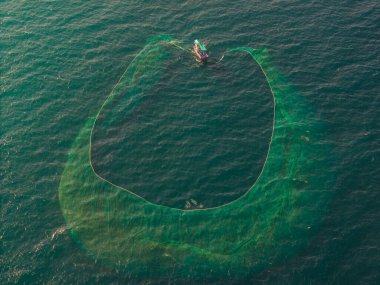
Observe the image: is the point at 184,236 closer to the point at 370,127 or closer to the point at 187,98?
the point at 187,98

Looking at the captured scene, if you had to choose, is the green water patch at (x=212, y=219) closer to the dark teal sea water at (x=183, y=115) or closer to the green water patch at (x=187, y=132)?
the dark teal sea water at (x=183, y=115)

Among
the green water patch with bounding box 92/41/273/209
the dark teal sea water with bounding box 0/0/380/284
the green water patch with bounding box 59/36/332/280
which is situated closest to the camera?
the green water patch with bounding box 59/36/332/280

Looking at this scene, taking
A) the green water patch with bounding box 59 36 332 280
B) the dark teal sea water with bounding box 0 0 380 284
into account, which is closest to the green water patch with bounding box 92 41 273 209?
the dark teal sea water with bounding box 0 0 380 284

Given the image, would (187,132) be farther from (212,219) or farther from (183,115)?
(212,219)

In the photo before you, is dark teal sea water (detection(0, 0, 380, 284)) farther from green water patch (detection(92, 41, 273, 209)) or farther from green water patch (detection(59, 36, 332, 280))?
green water patch (detection(59, 36, 332, 280))

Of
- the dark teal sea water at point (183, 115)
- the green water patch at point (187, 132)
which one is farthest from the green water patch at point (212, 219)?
the green water patch at point (187, 132)

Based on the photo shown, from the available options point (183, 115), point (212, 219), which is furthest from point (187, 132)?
point (212, 219)
